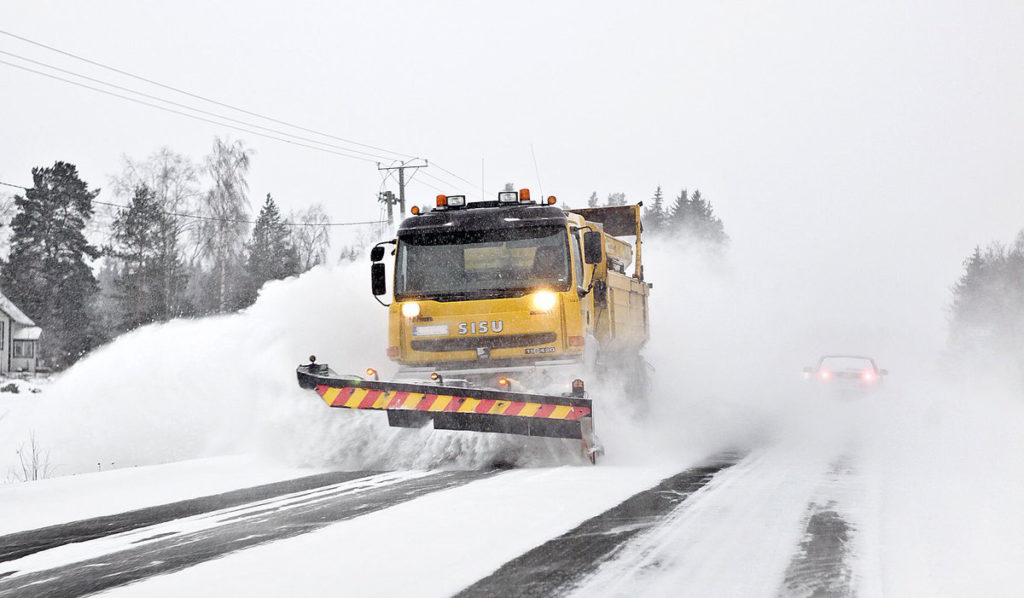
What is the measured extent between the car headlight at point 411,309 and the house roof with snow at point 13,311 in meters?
45.7

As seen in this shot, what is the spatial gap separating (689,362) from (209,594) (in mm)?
14606

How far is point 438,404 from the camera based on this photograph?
9.25 metres

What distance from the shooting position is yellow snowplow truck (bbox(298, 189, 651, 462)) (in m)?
9.55

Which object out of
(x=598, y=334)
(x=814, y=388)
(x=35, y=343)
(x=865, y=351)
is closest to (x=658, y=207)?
(x=865, y=351)

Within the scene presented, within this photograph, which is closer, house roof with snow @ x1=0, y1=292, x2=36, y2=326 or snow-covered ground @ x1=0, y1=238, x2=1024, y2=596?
snow-covered ground @ x1=0, y1=238, x2=1024, y2=596

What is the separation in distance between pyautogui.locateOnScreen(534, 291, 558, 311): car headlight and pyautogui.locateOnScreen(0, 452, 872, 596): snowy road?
2063 millimetres

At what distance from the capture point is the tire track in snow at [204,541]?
16.5 ft

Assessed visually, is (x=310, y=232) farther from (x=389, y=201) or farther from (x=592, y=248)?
(x=592, y=248)

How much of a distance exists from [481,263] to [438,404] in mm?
1875

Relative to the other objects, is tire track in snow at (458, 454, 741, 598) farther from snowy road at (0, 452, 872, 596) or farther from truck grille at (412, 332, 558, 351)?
truck grille at (412, 332, 558, 351)

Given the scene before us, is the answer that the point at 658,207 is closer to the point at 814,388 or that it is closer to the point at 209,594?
the point at 814,388

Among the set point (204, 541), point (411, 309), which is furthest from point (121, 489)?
point (411, 309)

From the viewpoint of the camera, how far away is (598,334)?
37.8 ft

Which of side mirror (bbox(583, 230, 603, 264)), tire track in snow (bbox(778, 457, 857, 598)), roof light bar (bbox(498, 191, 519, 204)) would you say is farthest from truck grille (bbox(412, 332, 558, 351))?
tire track in snow (bbox(778, 457, 857, 598))
